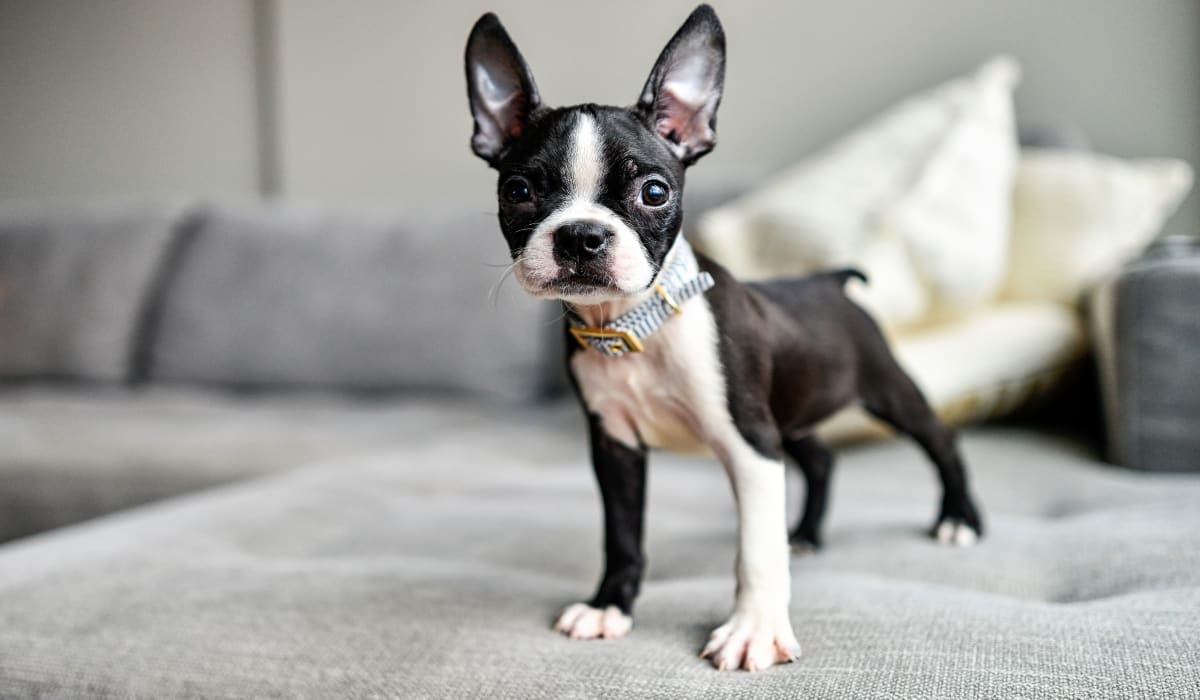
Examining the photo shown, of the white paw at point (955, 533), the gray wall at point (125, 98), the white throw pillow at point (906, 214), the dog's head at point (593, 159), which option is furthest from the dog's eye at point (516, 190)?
the gray wall at point (125, 98)

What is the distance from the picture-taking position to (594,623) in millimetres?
901

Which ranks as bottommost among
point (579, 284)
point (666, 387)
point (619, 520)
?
point (619, 520)

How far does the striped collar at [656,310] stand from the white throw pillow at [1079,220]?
1.36 meters

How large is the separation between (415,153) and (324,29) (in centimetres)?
54

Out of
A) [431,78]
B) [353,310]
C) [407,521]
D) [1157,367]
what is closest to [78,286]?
[353,310]

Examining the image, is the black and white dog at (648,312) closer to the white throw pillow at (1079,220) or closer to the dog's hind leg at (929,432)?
the dog's hind leg at (929,432)

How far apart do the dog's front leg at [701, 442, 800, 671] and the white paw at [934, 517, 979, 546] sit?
1.36 feet

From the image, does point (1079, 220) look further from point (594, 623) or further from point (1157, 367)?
point (594, 623)

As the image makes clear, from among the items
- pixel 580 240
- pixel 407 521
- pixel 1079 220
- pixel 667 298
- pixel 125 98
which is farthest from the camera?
pixel 125 98

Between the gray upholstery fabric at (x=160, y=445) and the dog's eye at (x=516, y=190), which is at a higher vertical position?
the dog's eye at (x=516, y=190)

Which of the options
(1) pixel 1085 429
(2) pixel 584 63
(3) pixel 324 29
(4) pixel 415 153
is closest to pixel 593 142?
(1) pixel 1085 429

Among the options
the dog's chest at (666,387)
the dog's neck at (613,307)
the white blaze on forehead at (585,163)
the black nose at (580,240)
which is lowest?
the dog's chest at (666,387)

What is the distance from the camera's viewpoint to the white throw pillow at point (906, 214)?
178 cm

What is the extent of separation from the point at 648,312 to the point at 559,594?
35 centimetres
